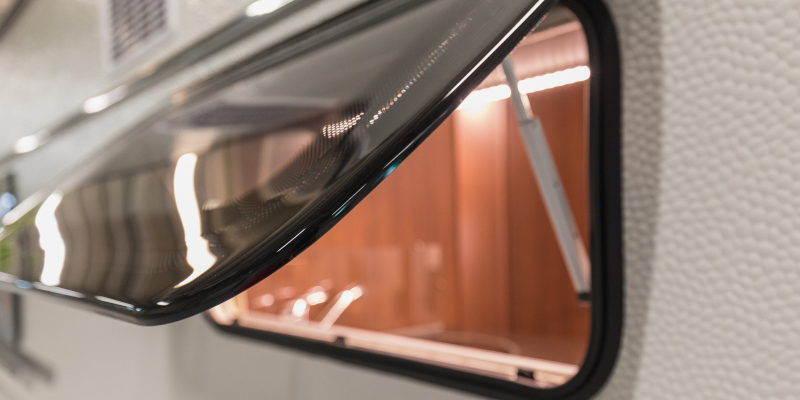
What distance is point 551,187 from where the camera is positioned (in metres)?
0.38

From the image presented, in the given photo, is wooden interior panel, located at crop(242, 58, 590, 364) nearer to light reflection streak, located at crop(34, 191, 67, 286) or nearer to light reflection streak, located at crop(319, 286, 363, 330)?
light reflection streak, located at crop(319, 286, 363, 330)

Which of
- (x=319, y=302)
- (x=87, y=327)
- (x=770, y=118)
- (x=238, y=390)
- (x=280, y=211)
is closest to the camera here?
(x=280, y=211)

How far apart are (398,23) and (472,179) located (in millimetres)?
1806

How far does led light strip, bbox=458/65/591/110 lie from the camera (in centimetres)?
38

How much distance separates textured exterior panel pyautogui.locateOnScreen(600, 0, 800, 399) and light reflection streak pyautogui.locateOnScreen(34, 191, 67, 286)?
35cm

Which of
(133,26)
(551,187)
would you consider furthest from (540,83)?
(133,26)

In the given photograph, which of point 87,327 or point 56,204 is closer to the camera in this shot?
point 56,204

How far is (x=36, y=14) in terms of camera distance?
4.46 ft

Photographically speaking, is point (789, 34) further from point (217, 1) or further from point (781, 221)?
point (217, 1)

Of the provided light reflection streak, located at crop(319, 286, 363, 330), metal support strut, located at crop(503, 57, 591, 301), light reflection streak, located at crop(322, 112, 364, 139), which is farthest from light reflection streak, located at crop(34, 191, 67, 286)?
light reflection streak, located at crop(319, 286, 363, 330)

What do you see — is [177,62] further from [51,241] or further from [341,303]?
[341,303]

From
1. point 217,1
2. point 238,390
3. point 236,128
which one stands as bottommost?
point 238,390

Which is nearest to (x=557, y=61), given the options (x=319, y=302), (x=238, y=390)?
(x=238, y=390)

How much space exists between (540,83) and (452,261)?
170 centimetres
